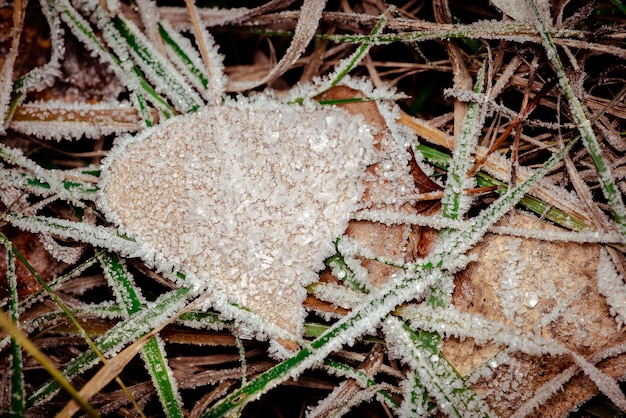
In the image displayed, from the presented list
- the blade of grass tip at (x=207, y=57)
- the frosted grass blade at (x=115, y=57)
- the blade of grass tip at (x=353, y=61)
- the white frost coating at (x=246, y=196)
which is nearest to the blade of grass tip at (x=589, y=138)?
the blade of grass tip at (x=353, y=61)

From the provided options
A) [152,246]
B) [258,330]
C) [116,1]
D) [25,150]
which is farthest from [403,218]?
[25,150]

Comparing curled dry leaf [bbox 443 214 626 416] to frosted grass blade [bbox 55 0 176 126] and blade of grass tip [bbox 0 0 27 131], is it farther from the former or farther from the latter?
blade of grass tip [bbox 0 0 27 131]

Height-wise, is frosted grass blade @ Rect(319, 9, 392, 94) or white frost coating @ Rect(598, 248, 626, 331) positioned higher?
frosted grass blade @ Rect(319, 9, 392, 94)

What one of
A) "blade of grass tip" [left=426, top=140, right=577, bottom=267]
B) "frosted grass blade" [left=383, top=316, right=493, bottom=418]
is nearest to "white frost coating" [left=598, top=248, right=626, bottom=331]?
"blade of grass tip" [left=426, top=140, right=577, bottom=267]

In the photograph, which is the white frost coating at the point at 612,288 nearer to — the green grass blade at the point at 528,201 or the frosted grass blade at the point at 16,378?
the green grass blade at the point at 528,201

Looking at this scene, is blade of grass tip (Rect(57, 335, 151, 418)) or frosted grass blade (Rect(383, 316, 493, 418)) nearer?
blade of grass tip (Rect(57, 335, 151, 418))

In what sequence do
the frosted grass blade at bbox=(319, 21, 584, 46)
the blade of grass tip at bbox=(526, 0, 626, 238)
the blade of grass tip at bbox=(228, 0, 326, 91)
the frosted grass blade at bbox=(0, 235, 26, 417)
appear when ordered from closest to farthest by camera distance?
1. the frosted grass blade at bbox=(0, 235, 26, 417)
2. the blade of grass tip at bbox=(526, 0, 626, 238)
3. the frosted grass blade at bbox=(319, 21, 584, 46)
4. the blade of grass tip at bbox=(228, 0, 326, 91)

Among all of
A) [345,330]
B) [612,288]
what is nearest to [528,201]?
[612,288]
